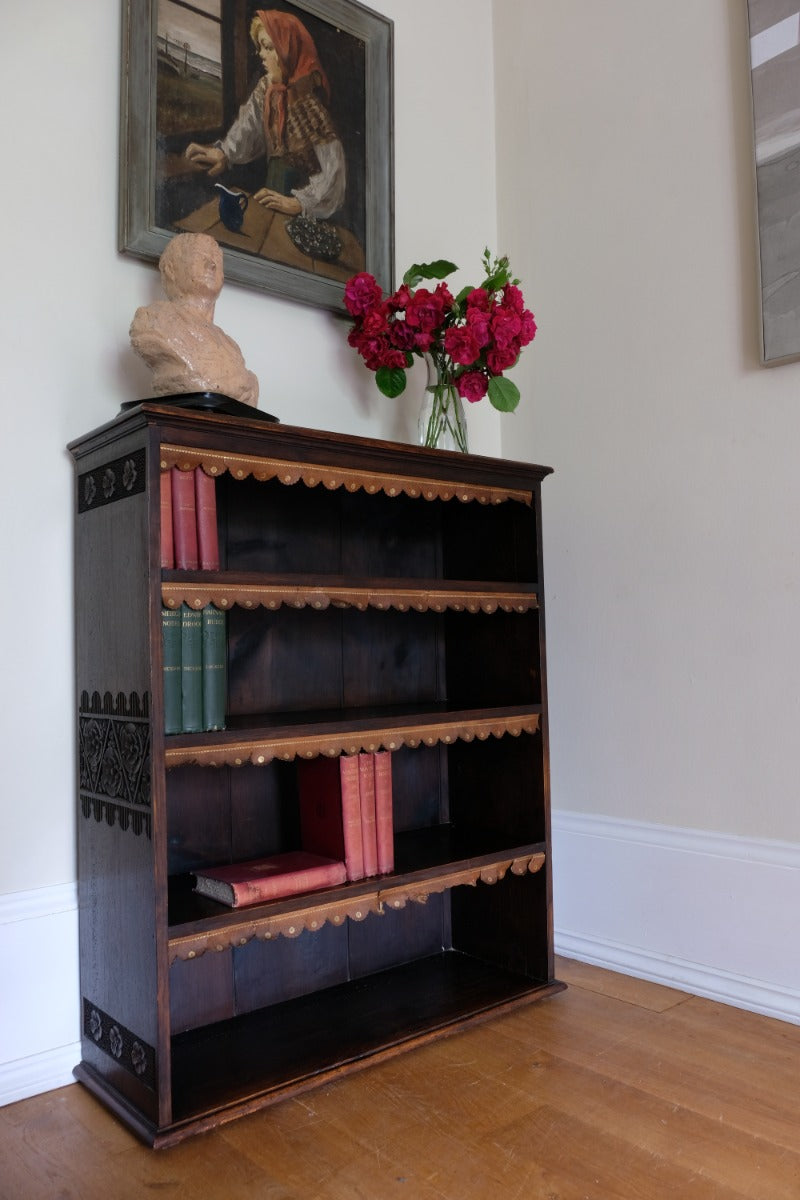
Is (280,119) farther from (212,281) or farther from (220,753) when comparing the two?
(220,753)

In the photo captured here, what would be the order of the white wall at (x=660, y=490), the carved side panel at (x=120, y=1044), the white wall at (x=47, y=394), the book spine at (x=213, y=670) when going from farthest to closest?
1. the white wall at (x=660, y=490)
2. the white wall at (x=47, y=394)
3. the book spine at (x=213, y=670)
4. the carved side panel at (x=120, y=1044)

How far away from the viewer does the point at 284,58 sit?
2250mm

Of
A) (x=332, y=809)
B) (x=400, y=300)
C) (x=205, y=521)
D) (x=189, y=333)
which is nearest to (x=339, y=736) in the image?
(x=332, y=809)

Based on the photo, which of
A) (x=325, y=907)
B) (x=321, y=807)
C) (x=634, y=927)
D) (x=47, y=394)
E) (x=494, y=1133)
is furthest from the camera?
(x=634, y=927)

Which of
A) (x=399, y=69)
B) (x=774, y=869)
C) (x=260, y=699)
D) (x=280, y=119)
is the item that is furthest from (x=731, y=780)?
(x=399, y=69)

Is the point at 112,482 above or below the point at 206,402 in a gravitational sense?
below

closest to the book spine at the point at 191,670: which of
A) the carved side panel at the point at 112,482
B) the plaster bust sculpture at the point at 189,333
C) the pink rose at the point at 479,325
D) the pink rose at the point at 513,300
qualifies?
the carved side panel at the point at 112,482

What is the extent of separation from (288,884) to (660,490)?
4.28ft

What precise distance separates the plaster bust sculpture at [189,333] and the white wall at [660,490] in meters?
1.05

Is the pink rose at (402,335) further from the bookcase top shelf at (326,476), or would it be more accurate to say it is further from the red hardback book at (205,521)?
the red hardback book at (205,521)

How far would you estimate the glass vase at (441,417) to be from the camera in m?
2.22

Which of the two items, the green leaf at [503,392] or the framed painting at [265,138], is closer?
the framed painting at [265,138]

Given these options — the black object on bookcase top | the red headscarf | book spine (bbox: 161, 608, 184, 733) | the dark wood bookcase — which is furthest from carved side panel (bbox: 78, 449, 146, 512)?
the red headscarf

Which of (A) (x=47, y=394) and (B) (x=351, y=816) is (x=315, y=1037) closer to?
(B) (x=351, y=816)
